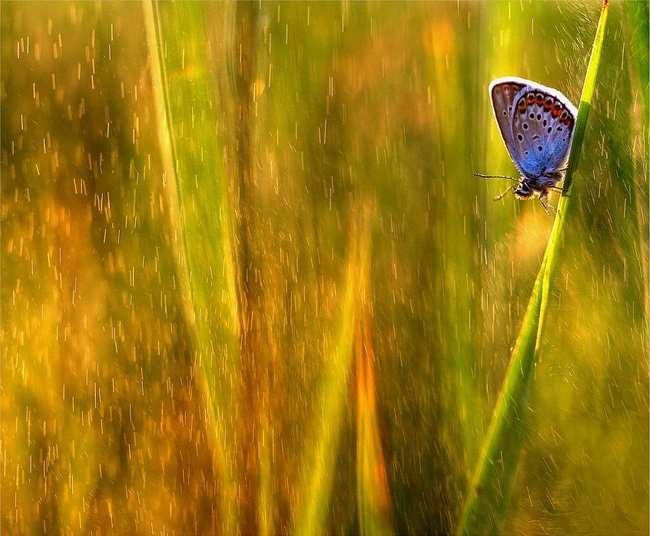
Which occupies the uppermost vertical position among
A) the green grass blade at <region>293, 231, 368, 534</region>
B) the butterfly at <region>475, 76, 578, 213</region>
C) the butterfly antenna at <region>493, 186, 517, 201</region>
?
the butterfly at <region>475, 76, 578, 213</region>

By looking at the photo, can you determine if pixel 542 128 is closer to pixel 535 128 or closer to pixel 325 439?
pixel 535 128

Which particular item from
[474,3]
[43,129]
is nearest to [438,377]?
[474,3]

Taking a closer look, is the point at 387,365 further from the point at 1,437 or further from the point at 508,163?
the point at 1,437

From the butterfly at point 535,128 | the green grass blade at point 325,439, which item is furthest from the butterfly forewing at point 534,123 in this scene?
the green grass blade at point 325,439

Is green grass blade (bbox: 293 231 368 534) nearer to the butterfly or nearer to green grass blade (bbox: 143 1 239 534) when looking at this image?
green grass blade (bbox: 143 1 239 534)

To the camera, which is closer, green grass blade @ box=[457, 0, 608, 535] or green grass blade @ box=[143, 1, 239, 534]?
green grass blade @ box=[457, 0, 608, 535]

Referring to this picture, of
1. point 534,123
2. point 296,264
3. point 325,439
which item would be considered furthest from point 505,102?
point 325,439

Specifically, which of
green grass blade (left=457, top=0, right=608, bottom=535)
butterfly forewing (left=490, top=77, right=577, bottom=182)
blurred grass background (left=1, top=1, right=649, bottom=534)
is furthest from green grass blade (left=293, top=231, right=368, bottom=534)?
butterfly forewing (left=490, top=77, right=577, bottom=182)
